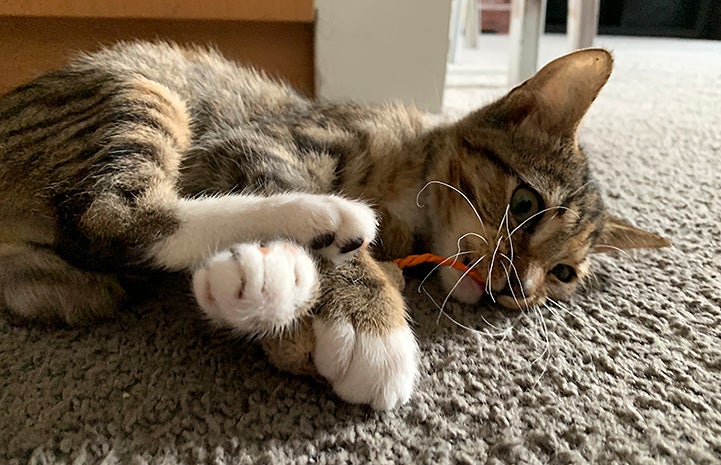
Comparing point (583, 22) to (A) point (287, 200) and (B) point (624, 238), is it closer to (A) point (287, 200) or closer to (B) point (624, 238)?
(B) point (624, 238)

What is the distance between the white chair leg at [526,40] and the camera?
8.04 ft

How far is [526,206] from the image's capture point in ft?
3.26

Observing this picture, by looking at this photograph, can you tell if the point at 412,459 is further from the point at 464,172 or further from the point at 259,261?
the point at 464,172

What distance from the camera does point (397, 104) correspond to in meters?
1.25

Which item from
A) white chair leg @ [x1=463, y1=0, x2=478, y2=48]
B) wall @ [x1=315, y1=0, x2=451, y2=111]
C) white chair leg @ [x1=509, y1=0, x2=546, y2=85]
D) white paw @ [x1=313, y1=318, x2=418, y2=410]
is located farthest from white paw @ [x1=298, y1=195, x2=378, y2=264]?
white chair leg @ [x1=463, y1=0, x2=478, y2=48]

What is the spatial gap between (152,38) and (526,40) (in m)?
1.57

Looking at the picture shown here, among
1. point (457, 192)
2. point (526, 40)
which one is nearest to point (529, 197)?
point (457, 192)

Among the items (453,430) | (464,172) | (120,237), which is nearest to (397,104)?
(464,172)

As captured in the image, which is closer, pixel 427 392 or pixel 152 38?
pixel 427 392

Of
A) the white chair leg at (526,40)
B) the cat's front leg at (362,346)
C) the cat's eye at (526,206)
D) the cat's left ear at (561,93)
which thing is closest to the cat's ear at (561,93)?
the cat's left ear at (561,93)

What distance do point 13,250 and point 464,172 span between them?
0.71 metres

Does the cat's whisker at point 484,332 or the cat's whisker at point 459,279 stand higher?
the cat's whisker at point 459,279

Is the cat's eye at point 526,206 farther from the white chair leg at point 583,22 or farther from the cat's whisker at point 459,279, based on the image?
the white chair leg at point 583,22

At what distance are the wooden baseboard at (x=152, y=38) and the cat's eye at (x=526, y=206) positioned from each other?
2.90ft
